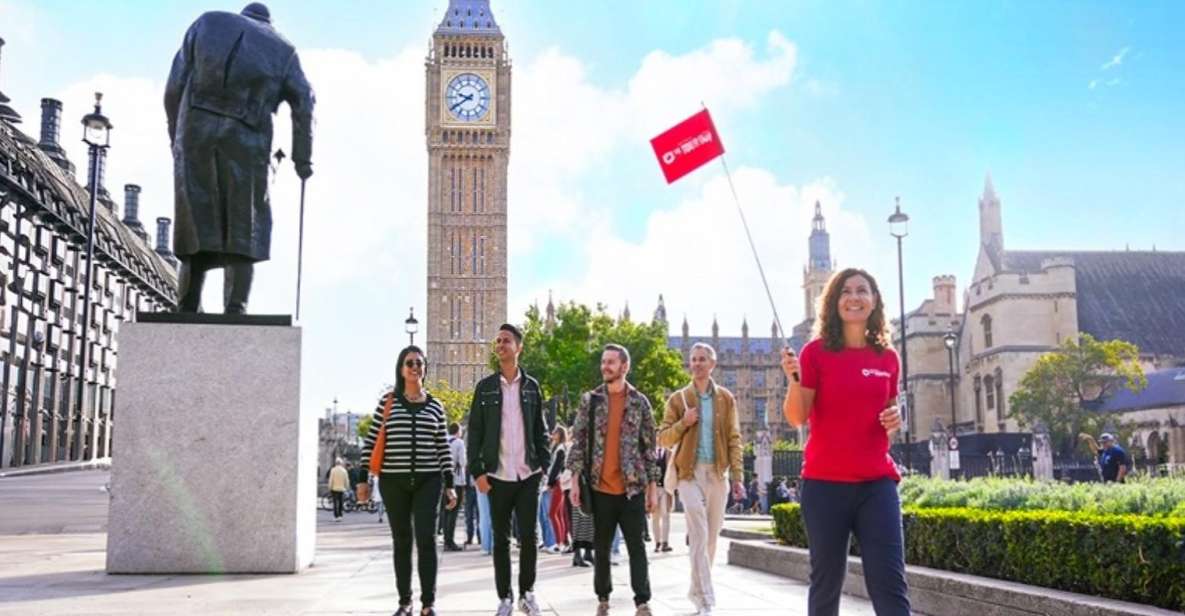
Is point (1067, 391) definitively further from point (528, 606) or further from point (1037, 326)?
point (528, 606)

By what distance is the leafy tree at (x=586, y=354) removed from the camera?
195 feet

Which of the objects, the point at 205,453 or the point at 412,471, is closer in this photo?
the point at 412,471

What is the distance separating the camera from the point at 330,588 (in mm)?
8617

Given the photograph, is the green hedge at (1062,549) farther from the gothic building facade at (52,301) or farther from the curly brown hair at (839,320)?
the gothic building facade at (52,301)

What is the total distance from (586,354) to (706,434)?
5243 centimetres

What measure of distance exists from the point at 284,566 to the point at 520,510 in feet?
10.2

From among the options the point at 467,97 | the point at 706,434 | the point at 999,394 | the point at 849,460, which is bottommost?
the point at 849,460

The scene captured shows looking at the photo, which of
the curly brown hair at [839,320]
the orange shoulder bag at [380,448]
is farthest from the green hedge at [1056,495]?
the orange shoulder bag at [380,448]

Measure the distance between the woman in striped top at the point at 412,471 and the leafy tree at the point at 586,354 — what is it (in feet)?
167

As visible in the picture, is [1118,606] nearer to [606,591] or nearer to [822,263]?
[606,591]

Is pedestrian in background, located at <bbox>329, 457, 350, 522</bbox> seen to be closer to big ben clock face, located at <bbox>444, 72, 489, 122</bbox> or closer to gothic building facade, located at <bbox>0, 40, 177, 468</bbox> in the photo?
gothic building facade, located at <bbox>0, 40, 177, 468</bbox>

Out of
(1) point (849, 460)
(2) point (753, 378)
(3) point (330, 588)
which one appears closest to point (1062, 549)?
(1) point (849, 460)

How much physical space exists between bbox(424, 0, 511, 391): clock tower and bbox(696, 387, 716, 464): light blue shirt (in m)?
90.6

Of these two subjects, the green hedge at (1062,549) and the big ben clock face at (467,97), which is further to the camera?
the big ben clock face at (467,97)
